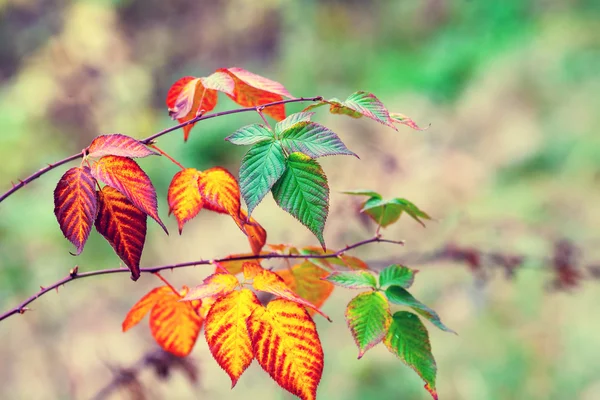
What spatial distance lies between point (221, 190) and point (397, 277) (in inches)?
6.5

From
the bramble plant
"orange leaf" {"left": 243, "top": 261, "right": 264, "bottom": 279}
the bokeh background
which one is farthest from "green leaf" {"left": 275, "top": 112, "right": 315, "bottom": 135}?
the bokeh background

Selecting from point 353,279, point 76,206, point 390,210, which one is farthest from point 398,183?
point 76,206

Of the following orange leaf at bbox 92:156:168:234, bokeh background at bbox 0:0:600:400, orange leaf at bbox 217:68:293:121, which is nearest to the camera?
orange leaf at bbox 92:156:168:234

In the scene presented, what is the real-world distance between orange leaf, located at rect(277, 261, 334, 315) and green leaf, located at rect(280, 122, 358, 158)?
171mm

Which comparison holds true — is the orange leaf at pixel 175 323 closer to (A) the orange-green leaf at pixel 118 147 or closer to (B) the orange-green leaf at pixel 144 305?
(B) the orange-green leaf at pixel 144 305

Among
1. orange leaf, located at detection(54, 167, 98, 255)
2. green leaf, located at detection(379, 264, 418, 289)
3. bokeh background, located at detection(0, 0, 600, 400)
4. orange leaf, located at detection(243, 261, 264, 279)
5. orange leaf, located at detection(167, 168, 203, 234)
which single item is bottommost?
bokeh background, located at detection(0, 0, 600, 400)

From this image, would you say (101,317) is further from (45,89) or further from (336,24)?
(336,24)

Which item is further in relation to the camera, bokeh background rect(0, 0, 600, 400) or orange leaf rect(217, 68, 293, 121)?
bokeh background rect(0, 0, 600, 400)

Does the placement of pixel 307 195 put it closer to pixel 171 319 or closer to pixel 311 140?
pixel 311 140

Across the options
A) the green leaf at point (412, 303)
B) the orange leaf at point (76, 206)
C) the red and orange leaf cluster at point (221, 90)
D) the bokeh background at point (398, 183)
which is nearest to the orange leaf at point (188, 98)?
the red and orange leaf cluster at point (221, 90)

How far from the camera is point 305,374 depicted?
364mm

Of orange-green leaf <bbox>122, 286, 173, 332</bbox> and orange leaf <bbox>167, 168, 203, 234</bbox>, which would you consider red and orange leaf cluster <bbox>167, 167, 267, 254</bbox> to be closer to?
orange leaf <bbox>167, 168, 203, 234</bbox>

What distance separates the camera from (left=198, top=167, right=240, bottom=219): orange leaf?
40 centimetres

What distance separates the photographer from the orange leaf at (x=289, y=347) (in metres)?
0.36
